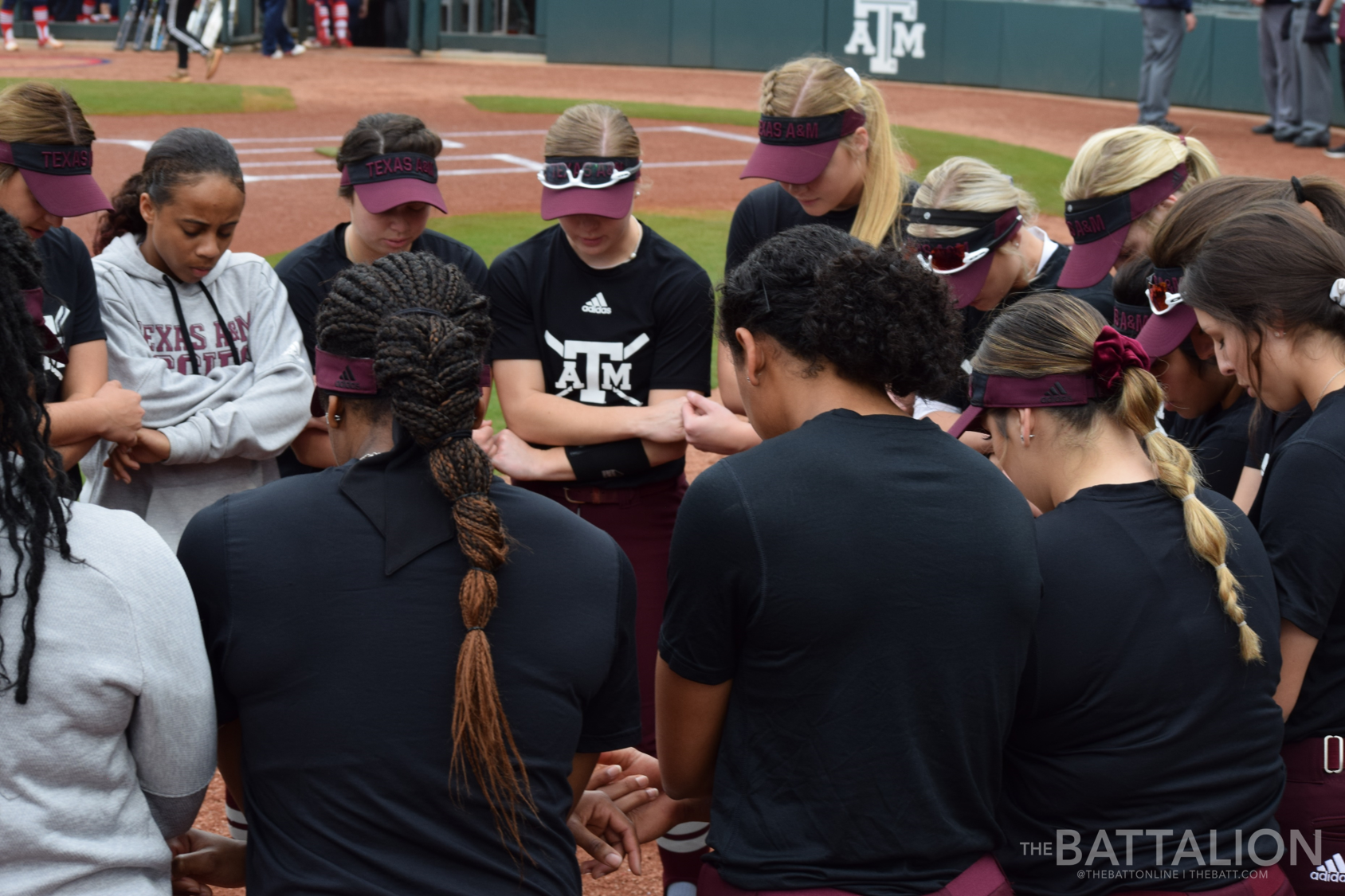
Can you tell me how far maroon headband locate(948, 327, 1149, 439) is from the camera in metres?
2.40

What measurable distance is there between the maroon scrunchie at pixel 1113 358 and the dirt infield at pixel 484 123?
511cm

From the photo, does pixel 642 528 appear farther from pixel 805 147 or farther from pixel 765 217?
pixel 805 147

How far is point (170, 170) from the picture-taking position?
3432 mm

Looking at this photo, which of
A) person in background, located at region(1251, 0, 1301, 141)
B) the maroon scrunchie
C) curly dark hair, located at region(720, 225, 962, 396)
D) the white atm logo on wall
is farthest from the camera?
the white atm logo on wall

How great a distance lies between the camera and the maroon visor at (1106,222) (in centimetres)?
382

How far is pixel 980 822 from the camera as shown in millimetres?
2170

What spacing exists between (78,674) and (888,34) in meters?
22.7

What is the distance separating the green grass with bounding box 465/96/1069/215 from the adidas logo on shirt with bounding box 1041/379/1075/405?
10199 millimetres

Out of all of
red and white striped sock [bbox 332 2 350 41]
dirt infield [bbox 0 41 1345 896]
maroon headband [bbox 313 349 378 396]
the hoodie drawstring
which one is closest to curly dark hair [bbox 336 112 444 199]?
the hoodie drawstring

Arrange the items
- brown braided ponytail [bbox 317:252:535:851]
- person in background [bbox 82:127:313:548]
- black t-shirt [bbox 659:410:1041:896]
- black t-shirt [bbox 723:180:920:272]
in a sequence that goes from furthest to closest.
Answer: black t-shirt [bbox 723:180:920:272] < person in background [bbox 82:127:313:548] < black t-shirt [bbox 659:410:1041:896] < brown braided ponytail [bbox 317:252:535:851]

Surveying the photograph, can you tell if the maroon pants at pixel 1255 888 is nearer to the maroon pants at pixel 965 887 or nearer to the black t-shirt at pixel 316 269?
the maroon pants at pixel 965 887

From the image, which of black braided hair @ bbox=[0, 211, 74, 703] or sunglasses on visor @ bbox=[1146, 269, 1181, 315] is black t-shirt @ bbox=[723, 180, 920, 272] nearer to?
sunglasses on visor @ bbox=[1146, 269, 1181, 315]

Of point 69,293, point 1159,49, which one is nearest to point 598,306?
point 69,293

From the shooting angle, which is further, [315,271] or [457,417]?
[315,271]
